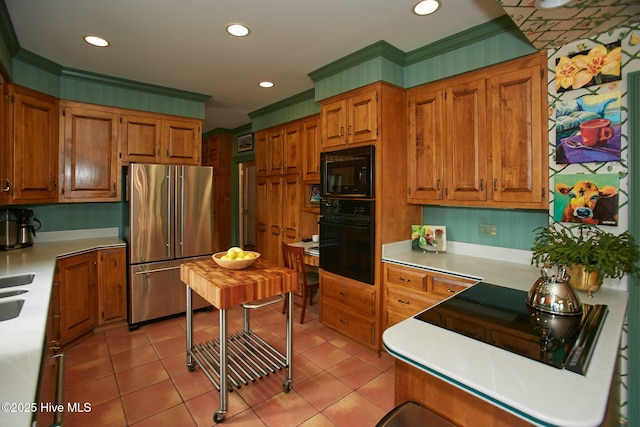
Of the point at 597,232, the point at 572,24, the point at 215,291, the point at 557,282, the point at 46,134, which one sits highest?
the point at 572,24

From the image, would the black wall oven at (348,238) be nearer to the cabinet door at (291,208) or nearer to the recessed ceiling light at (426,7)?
the cabinet door at (291,208)

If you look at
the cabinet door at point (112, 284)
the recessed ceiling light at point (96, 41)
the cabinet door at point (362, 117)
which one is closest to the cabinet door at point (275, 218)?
the cabinet door at point (362, 117)

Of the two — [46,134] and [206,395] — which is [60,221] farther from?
[206,395]

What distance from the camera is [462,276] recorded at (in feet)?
7.42

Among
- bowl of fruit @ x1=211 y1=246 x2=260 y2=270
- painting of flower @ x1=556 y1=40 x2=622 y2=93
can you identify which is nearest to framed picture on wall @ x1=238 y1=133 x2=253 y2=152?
bowl of fruit @ x1=211 y1=246 x2=260 y2=270

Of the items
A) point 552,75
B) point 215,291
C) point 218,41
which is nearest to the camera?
point 215,291


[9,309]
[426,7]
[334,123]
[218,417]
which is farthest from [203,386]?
[426,7]

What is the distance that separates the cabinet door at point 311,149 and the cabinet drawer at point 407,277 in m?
1.48

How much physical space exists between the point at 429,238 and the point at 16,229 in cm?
377

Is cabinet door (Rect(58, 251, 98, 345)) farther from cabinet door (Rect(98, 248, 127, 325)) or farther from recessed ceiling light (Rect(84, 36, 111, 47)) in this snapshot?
recessed ceiling light (Rect(84, 36, 111, 47))

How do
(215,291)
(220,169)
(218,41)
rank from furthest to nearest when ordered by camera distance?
(220,169) < (218,41) < (215,291)

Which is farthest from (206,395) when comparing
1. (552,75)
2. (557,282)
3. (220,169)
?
(220,169)

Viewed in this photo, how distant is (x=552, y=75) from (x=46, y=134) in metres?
4.24

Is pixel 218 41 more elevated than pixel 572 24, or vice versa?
Answer: pixel 218 41
